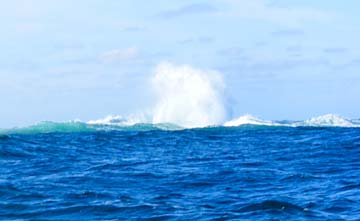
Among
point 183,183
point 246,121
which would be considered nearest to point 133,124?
point 246,121

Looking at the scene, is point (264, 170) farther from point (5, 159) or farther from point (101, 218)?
point (5, 159)

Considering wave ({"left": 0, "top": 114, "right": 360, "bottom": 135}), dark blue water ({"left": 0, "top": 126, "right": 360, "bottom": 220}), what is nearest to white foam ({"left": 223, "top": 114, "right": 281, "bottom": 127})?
wave ({"left": 0, "top": 114, "right": 360, "bottom": 135})

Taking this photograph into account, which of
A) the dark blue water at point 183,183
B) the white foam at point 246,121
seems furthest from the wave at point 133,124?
the dark blue water at point 183,183

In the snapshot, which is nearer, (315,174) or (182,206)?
(182,206)

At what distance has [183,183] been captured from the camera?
2292 centimetres

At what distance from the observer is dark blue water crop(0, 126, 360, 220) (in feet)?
57.3

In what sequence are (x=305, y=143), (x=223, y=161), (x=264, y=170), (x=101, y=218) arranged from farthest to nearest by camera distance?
(x=305, y=143), (x=223, y=161), (x=264, y=170), (x=101, y=218)

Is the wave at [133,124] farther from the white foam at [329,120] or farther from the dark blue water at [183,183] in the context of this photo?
the dark blue water at [183,183]

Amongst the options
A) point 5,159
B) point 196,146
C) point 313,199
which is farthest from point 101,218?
point 196,146

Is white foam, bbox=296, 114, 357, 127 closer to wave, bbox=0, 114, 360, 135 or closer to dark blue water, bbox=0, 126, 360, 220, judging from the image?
wave, bbox=0, 114, 360, 135

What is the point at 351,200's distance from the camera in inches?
727

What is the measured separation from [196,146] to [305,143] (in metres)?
6.75

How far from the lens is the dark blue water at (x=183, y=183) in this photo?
17469mm

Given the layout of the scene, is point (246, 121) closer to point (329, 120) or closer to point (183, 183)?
point (329, 120)
